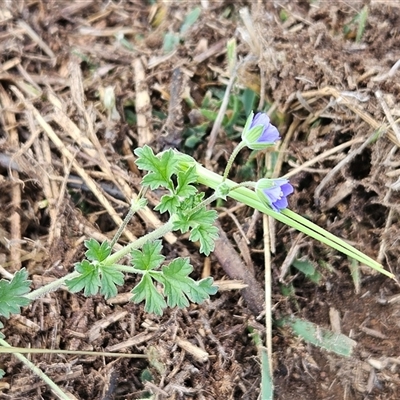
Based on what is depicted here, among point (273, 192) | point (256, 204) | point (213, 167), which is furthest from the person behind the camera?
point (213, 167)

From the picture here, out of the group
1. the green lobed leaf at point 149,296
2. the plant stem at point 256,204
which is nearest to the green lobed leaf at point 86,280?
the green lobed leaf at point 149,296

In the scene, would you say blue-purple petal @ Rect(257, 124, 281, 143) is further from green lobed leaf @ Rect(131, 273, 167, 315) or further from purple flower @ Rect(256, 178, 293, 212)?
green lobed leaf @ Rect(131, 273, 167, 315)

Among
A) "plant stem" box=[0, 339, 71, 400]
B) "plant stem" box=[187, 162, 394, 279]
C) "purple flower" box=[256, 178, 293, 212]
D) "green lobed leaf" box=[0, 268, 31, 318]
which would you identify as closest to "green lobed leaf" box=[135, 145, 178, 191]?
"plant stem" box=[187, 162, 394, 279]

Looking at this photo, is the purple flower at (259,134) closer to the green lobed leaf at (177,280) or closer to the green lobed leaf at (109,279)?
the green lobed leaf at (177,280)

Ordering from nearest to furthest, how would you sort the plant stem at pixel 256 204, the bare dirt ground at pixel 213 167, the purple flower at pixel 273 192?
1. the purple flower at pixel 273 192
2. the plant stem at pixel 256 204
3. the bare dirt ground at pixel 213 167

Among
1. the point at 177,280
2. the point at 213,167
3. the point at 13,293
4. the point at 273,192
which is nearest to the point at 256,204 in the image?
the point at 273,192

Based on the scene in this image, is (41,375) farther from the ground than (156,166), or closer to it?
closer to it

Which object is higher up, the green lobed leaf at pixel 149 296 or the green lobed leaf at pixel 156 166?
the green lobed leaf at pixel 156 166

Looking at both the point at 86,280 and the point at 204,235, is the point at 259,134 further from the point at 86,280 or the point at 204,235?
the point at 86,280
